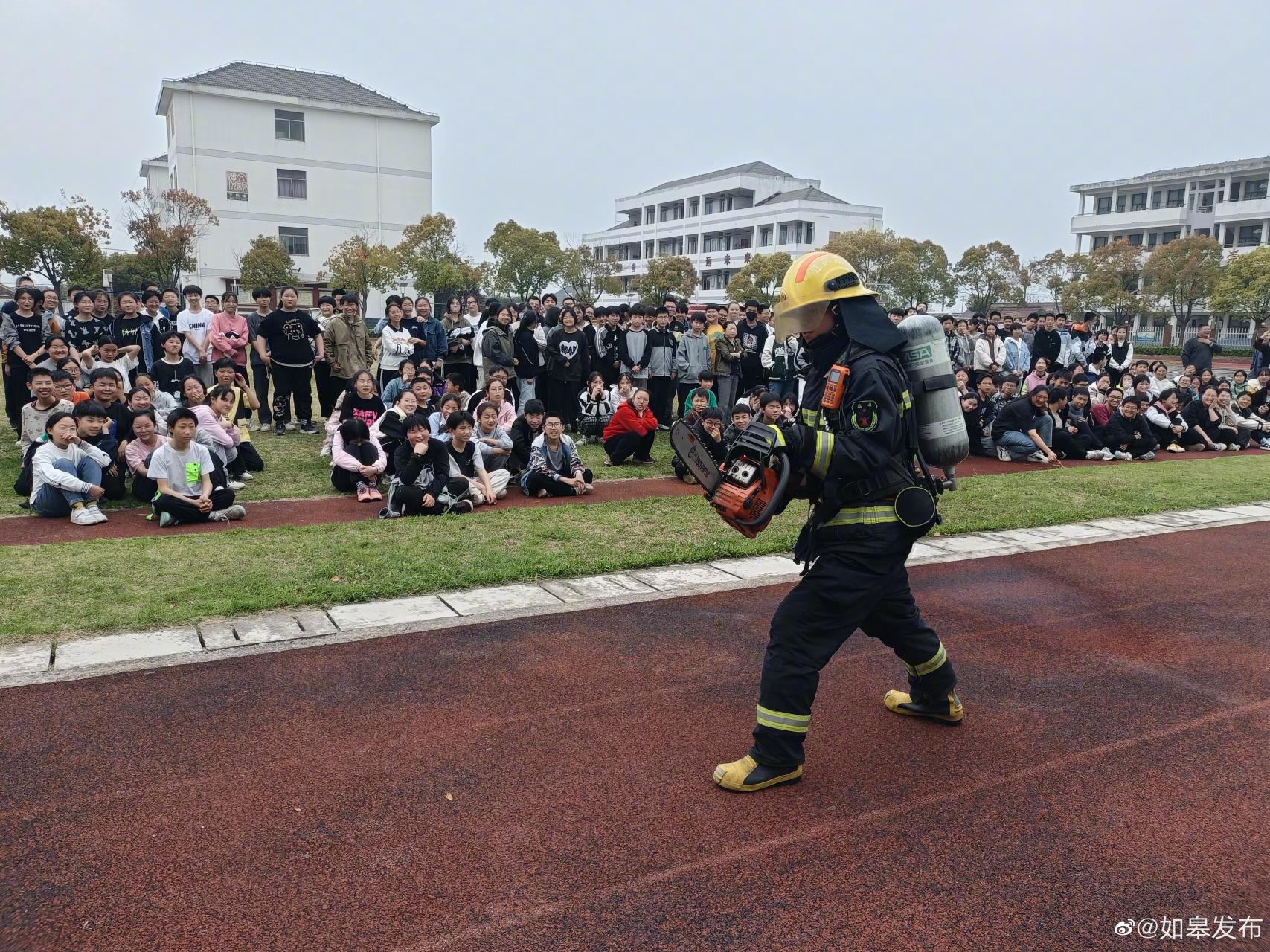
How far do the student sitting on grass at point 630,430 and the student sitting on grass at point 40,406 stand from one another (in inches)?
231

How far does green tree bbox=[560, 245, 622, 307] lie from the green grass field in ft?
140

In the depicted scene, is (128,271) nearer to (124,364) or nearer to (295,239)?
(295,239)

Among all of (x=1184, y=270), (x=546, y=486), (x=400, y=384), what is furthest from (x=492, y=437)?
(x=1184, y=270)

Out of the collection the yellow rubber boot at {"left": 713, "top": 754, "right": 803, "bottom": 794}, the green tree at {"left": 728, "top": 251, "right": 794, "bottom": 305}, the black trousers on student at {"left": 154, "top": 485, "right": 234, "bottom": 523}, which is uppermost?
the green tree at {"left": 728, "top": 251, "right": 794, "bottom": 305}

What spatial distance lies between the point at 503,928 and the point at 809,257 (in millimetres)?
2709

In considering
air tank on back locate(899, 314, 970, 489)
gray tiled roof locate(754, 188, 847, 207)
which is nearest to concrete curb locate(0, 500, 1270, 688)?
air tank on back locate(899, 314, 970, 489)

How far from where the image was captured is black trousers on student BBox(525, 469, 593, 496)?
9430mm

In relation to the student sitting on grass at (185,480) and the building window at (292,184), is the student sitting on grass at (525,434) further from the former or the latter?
the building window at (292,184)

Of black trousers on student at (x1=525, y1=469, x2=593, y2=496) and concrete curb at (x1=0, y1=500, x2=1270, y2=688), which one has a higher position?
black trousers on student at (x1=525, y1=469, x2=593, y2=496)

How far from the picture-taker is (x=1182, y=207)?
57.4 metres

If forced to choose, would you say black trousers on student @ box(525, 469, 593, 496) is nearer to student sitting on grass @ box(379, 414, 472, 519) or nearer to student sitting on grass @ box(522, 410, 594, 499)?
student sitting on grass @ box(522, 410, 594, 499)

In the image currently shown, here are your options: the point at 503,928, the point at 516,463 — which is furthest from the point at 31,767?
the point at 516,463

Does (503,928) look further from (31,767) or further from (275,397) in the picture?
(275,397)

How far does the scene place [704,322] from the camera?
1362 centimetres
